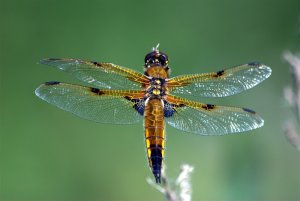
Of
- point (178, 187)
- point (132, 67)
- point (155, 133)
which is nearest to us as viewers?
point (178, 187)

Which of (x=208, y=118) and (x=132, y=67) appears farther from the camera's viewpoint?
(x=132, y=67)

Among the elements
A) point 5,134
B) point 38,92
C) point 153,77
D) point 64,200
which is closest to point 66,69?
point 38,92

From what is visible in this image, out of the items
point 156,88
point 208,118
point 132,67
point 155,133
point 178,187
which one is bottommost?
point 178,187

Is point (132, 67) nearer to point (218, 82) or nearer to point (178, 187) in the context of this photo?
point (218, 82)

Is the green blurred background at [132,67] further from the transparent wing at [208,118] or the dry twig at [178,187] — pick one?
the dry twig at [178,187]

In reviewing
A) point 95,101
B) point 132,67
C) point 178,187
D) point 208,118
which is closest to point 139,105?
point 95,101

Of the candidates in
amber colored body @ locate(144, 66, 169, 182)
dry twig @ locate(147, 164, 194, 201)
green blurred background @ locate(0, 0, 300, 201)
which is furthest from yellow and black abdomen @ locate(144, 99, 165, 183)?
green blurred background @ locate(0, 0, 300, 201)

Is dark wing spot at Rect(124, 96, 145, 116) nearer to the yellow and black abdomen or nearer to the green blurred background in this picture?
the yellow and black abdomen

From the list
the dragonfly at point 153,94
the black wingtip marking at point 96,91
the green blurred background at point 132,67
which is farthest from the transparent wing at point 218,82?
the green blurred background at point 132,67
